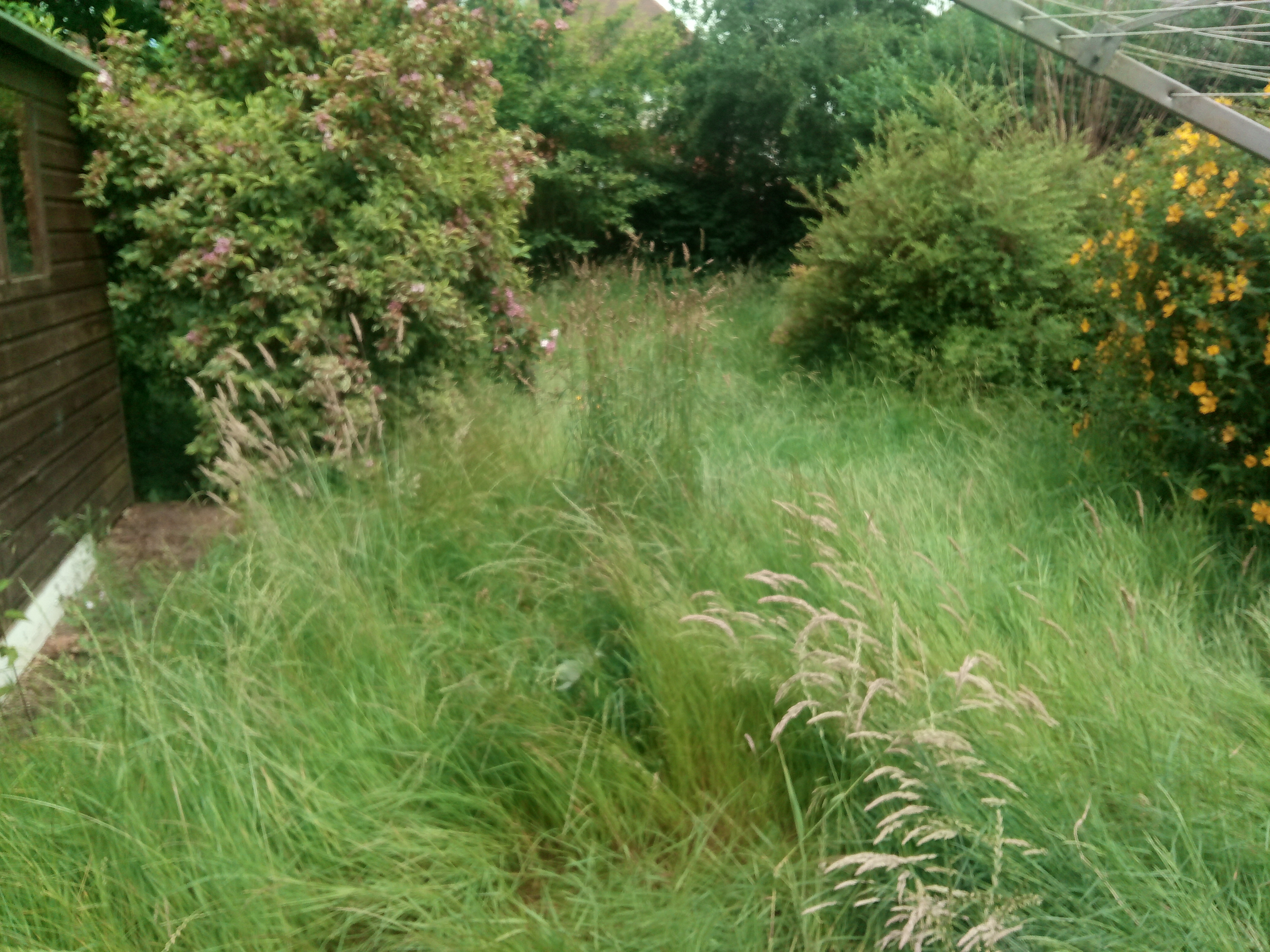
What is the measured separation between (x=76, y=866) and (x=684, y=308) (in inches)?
129

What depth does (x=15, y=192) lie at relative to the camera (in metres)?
4.75

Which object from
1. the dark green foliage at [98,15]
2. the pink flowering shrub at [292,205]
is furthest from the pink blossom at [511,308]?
the dark green foliage at [98,15]

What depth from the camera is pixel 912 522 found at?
392 centimetres

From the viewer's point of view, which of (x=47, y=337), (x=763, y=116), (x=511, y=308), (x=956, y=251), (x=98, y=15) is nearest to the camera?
(x=47, y=337)

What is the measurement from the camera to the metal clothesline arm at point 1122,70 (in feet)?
11.7

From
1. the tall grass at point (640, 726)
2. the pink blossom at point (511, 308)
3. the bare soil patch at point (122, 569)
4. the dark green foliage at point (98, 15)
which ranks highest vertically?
the dark green foliage at point (98, 15)

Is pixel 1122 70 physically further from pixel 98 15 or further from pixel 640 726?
pixel 98 15

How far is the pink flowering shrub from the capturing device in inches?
223

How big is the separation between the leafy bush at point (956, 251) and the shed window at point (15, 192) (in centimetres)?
531

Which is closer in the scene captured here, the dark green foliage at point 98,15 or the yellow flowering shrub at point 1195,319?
the yellow flowering shrub at point 1195,319

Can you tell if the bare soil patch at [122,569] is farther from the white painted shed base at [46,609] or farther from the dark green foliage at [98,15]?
the dark green foliage at [98,15]

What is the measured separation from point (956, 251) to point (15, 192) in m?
5.78

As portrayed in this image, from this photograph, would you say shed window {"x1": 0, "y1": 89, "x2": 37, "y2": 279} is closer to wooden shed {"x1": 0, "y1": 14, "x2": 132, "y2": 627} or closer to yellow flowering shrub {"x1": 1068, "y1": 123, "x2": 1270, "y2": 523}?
wooden shed {"x1": 0, "y1": 14, "x2": 132, "y2": 627}

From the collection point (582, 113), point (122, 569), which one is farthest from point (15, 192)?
point (582, 113)
